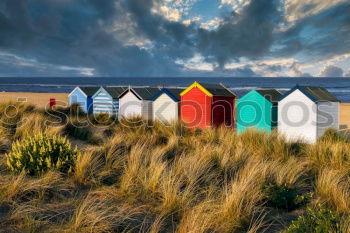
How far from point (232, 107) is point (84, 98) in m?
5.56

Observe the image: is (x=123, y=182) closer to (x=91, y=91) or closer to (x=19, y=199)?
(x=19, y=199)

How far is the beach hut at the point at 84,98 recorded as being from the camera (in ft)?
41.7

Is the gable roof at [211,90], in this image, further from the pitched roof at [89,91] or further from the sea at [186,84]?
the sea at [186,84]

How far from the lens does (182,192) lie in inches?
187

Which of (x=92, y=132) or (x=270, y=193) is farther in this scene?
(x=92, y=132)

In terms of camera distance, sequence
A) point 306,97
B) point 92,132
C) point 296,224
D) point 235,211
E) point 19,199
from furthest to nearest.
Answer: point 92,132 < point 306,97 < point 19,199 < point 235,211 < point 296,224

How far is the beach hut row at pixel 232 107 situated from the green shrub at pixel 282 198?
379 centimetres

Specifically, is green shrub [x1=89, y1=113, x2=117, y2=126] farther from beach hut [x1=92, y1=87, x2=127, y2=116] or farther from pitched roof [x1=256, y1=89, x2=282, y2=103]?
pitched roof [x1=256, y1=89, x2=282, y2=103]

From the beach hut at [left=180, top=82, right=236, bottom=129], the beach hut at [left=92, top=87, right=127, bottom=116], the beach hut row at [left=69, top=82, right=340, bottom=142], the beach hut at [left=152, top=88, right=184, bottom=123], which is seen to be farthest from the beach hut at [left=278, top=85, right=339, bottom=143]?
the beach hut at [left=92, top=87, right=127, bottom=116]

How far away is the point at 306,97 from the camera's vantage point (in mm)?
8219

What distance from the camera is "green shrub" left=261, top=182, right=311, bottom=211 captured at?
4.70 m

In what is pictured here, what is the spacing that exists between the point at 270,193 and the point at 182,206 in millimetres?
1288

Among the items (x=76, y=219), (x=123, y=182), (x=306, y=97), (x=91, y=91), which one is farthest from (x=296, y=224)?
(x=91, y=91)

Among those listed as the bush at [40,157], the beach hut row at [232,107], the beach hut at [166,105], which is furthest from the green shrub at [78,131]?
the bush at [40,157]
